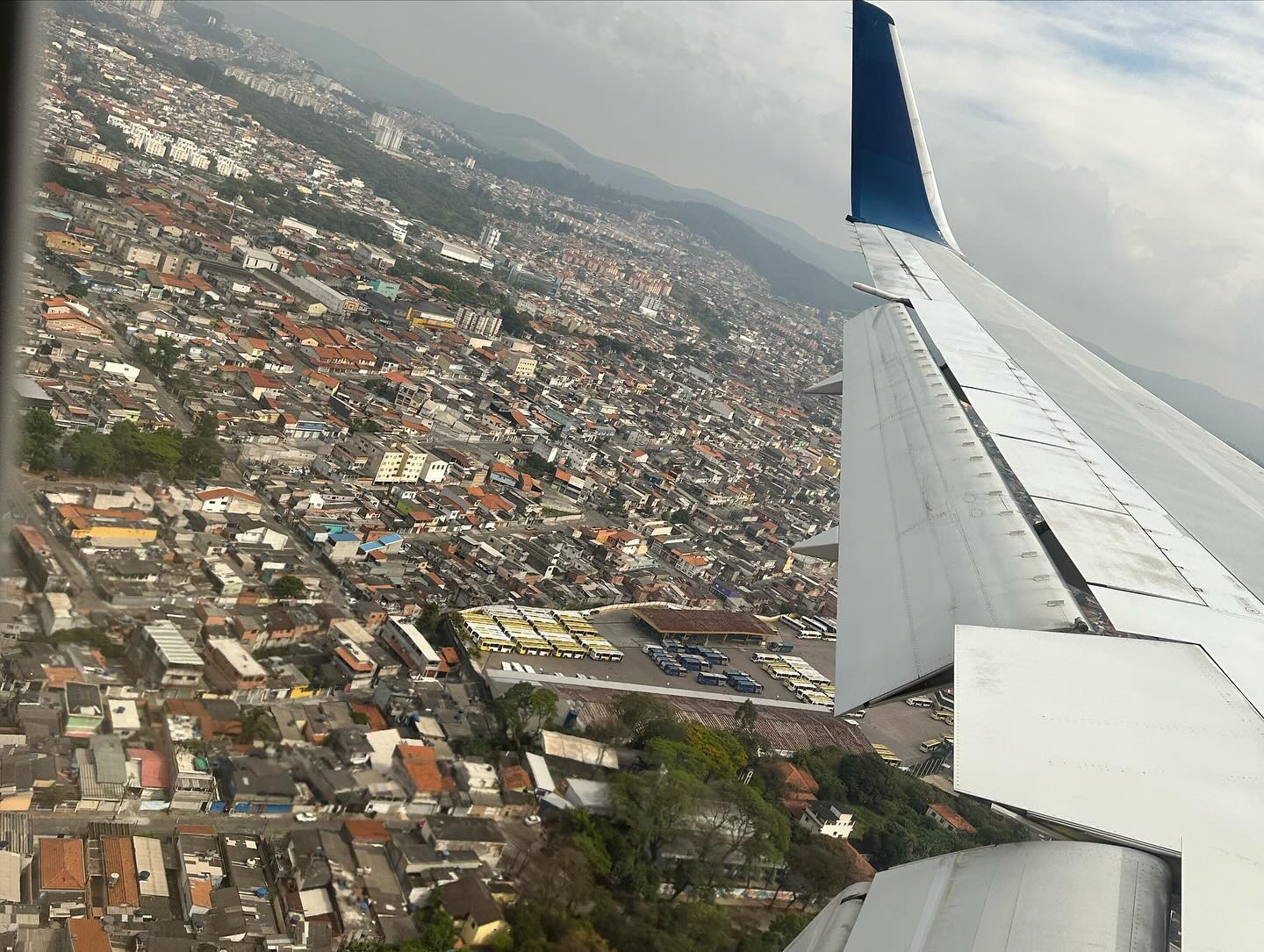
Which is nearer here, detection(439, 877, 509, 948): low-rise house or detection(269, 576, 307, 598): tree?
detection(439, 877, 509, 948): low-rise house

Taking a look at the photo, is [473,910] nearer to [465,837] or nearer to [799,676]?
[465,837]

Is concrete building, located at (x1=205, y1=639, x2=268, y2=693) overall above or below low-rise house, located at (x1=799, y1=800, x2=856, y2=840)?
below

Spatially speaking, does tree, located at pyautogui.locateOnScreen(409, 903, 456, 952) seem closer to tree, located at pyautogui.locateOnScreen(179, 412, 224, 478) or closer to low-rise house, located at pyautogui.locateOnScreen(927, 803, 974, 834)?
low-rise house, located at pyautogui.locateOnScreen(927, 803, 974, 834)

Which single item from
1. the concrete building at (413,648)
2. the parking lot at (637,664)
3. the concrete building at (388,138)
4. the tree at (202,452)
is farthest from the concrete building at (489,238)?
the concrete building at (413,648)

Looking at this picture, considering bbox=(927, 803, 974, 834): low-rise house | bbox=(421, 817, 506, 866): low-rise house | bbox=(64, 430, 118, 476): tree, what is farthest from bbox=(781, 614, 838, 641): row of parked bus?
bbox=(64, 430, 118, 476): tree

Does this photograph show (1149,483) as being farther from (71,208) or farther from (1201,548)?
(71,208)

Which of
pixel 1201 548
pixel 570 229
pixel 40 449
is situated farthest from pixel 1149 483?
pixel 570 229
